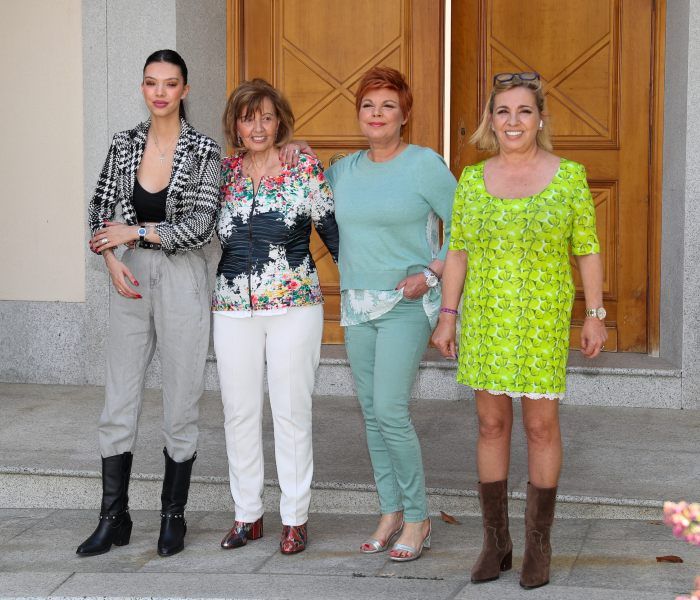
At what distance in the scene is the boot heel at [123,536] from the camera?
4.98 m

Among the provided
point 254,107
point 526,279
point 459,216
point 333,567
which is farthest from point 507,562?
point 254,107

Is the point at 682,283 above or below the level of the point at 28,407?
above

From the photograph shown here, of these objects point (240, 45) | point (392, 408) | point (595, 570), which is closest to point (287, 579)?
point (392, 408)

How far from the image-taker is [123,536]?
5.00 metres

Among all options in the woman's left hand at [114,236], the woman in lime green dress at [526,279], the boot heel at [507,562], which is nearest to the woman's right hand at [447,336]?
the woman in lime green dress at [526,279]

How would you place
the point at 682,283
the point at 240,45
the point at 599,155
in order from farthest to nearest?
the point at 240,45 → the point at 599,155 → the point at 682,283

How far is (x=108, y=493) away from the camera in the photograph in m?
4.93

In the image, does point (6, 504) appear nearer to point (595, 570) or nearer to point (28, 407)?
point (28, 407)

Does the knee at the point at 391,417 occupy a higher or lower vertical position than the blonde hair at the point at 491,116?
lower

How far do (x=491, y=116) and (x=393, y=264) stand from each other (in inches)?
26.4

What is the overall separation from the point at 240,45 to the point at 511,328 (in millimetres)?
4623

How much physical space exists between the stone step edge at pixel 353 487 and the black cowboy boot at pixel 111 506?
67 cm

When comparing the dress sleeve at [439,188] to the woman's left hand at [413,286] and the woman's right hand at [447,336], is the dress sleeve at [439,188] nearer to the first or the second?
the woman's left hand at [413,286]

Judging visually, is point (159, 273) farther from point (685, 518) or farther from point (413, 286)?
point (685, 518)
